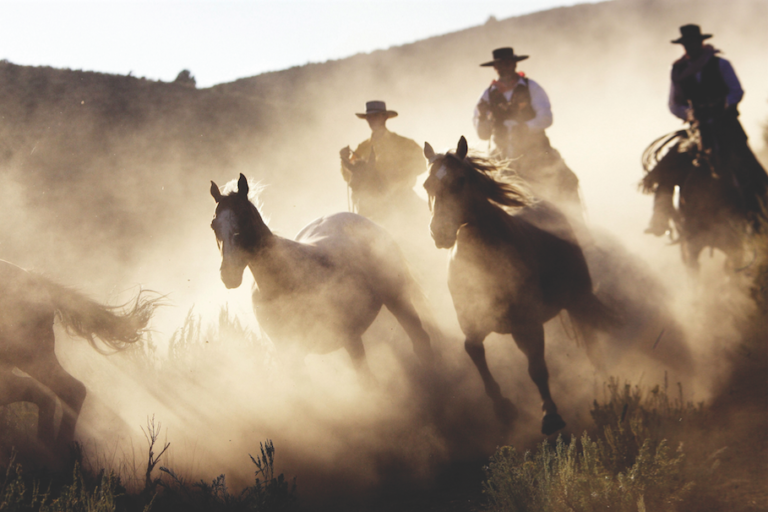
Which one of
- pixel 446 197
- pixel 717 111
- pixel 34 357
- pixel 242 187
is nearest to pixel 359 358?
pixel 446 197

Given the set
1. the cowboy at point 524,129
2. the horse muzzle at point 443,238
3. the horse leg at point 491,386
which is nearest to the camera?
the horse muzzle at point 443,238

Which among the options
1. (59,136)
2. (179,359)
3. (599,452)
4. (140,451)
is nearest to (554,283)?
(599,452)

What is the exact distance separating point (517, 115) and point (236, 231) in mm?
3791

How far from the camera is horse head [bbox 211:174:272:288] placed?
354 centimetres

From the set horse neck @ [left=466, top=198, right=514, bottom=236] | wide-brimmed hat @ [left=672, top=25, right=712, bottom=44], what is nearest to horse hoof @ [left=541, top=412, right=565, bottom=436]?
horse neck @ [left=466, top=198, right=514, bottom=236]

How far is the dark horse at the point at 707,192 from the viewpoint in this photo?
537cm

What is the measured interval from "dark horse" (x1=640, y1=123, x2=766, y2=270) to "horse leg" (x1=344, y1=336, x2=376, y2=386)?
12.7ft

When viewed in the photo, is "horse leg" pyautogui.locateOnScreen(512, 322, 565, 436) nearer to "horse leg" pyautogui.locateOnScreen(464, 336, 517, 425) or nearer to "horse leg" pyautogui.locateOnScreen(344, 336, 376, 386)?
"horse leg" pyautogui.locateOnScreen(464, 336, 517, 425)

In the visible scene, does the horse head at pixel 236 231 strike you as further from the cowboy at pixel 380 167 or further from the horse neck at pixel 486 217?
the cowboy at pixel 380 167

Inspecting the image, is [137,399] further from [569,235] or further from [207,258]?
[207,258]

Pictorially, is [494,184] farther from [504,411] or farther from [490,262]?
[504,411]

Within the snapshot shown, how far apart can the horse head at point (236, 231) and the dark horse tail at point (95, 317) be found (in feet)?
5.47

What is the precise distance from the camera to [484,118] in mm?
6355

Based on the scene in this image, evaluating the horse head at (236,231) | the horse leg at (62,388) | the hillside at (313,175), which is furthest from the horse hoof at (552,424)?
the horse leg at (62,388)
